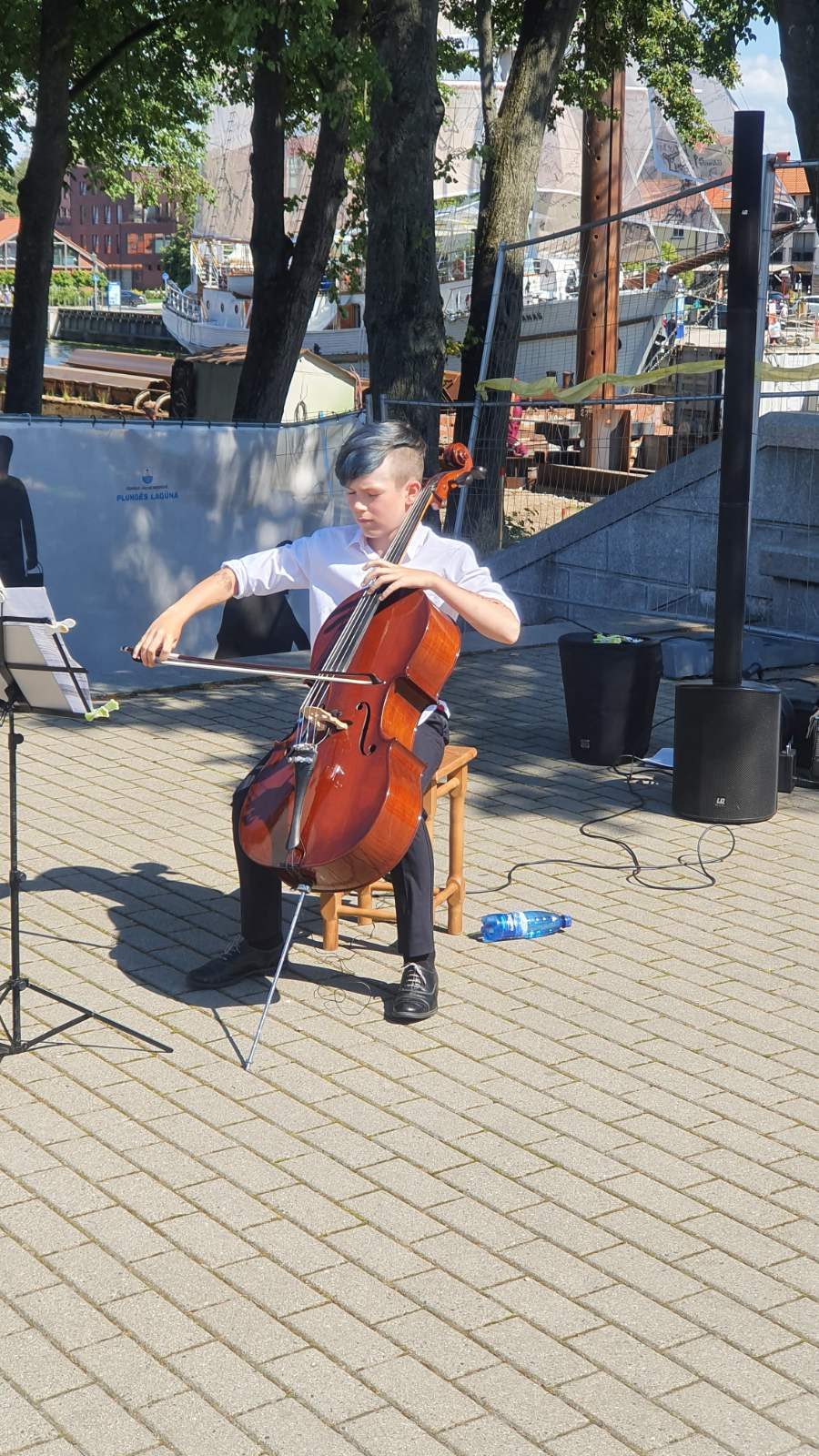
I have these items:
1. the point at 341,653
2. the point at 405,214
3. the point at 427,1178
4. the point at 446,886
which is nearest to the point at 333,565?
the point at 341,653

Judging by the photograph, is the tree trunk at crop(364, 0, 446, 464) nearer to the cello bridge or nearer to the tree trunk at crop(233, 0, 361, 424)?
the tree trunk at crop(233, 0, 361, 424)

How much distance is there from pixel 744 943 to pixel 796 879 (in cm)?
81

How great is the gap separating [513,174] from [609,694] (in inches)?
302

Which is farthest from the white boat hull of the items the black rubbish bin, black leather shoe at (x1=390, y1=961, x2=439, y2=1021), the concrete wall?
black leather shoe at (x1=390, y1=961, x2=439, y2=1021)

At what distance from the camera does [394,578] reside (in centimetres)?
438

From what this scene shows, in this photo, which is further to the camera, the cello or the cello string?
the cello string

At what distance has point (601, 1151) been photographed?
408cm

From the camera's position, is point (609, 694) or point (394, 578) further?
point (609, 694)

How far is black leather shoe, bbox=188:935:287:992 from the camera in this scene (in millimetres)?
5059

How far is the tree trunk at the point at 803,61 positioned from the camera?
10062 mm

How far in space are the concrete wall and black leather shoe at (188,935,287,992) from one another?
6623 mm

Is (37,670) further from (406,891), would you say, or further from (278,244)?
(278,244)

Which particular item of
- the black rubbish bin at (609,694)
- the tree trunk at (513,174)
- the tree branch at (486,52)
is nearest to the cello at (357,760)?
the black rubbish bin at (609,694)

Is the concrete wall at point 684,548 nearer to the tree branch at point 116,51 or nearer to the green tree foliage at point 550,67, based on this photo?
the green tree foliage at point 550,67
